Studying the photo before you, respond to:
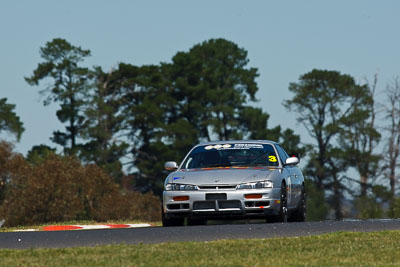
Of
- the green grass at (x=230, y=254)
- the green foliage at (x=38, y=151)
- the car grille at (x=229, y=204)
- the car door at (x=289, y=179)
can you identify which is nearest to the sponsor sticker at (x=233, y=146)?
the car door at (x=289, y=179)

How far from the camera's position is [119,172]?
77.4 metres

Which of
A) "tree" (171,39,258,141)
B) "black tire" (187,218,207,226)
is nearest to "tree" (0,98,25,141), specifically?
"tree" (171,39,258,141)

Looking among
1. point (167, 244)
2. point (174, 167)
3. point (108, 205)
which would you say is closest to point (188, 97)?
point (108, 205)

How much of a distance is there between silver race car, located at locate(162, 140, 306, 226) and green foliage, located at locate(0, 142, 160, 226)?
31.6 m

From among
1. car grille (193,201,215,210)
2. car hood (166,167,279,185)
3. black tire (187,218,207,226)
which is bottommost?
black tire (187,218,207,226)

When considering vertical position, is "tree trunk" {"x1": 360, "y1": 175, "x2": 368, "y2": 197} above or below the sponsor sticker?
above

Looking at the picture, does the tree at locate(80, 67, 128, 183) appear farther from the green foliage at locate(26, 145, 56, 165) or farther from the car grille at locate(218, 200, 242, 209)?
the car grille at locate(218, 200, 242, 209)

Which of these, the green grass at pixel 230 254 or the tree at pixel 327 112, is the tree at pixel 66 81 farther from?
the green grass at pixel 230 254

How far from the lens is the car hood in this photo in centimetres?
1733

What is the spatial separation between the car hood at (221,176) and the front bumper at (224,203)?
0.57ft

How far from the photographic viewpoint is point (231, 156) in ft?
61.6

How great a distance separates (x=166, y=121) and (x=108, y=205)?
2864 cm

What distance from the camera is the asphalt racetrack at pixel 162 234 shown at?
1369 centimetres

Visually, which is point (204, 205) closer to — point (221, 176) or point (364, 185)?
point (221, 176)
